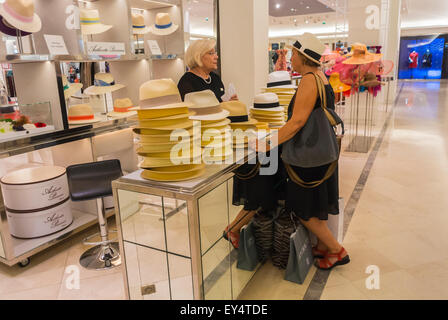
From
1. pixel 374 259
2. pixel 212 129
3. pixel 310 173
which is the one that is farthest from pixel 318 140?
pixel 374 259

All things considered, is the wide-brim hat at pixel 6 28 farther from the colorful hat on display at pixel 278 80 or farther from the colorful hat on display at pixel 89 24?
the colorful hat on display at pixel 278 80

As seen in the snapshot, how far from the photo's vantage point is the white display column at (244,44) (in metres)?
3.65

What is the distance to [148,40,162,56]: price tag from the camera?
3.98 meters

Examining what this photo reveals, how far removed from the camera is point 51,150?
11.0 ft

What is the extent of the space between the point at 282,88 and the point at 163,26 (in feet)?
5.52

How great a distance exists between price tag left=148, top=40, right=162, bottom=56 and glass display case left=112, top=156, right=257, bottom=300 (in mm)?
2435

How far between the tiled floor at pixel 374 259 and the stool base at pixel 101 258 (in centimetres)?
6

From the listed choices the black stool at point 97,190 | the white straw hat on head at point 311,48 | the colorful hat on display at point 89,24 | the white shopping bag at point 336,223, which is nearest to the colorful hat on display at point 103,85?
the colorful hat on display at point 89,24

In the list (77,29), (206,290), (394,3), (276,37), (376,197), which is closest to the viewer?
(206,290)

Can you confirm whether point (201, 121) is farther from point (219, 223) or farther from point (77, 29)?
point (77, 29)

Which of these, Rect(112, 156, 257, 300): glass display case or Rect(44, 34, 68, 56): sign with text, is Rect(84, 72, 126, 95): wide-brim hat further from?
Rect(112, 156, 257, 300): glass display case

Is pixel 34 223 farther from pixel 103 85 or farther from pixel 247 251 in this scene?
pixel 247 251

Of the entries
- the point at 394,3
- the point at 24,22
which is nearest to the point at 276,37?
the point at 394,3
